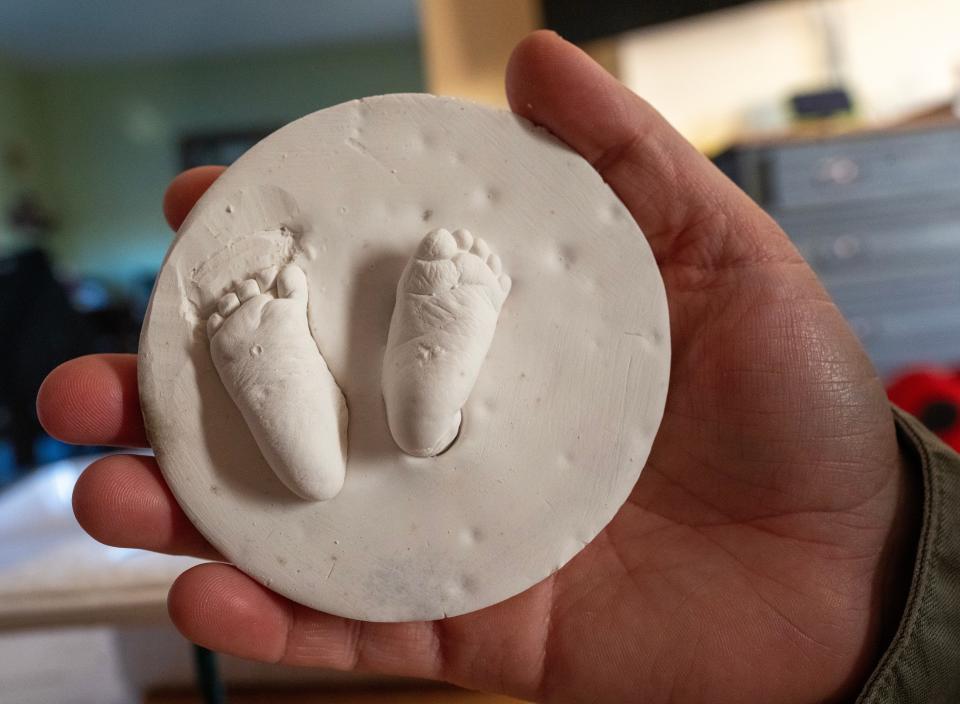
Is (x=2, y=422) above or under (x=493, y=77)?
under

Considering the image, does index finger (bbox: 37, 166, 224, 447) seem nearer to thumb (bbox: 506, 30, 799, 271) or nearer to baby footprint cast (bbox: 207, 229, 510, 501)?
baby footprint cast (bbox: 207, 229, 510, 501)

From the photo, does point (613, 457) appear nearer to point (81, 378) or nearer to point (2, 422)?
point (81, 378)

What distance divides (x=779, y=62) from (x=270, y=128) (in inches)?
147

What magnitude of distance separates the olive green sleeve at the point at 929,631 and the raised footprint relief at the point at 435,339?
462 millimetres

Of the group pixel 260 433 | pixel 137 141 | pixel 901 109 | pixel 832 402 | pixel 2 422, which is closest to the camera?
pixel 260 433

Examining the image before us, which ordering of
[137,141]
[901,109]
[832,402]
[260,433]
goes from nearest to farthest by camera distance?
→ 1. [260,433]
2. [832,402]
3. [901,109]
4. [137,141]

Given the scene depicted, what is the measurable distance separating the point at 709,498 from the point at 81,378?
2.11 ft

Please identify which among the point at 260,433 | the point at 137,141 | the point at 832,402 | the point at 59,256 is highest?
the point at 260,433

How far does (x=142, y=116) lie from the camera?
5.34 m

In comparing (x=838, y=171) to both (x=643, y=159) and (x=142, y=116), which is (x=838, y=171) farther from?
(x=142, y=116)

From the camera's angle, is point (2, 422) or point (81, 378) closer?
point (81, 378)

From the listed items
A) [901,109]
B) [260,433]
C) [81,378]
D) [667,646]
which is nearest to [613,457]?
[667,646]

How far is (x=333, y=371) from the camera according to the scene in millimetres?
704

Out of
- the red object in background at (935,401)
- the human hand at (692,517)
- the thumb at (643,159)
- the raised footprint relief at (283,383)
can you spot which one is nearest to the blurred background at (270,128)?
the red object in background at (935,401)
